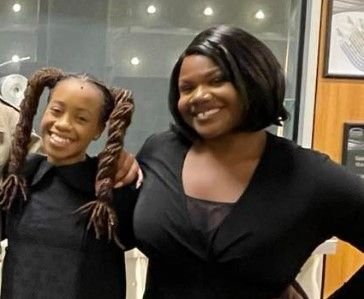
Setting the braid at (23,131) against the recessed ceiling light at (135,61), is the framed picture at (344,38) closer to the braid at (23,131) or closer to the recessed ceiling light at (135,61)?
the recessed ceiling light at (135,61)

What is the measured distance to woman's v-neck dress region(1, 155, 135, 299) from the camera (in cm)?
133

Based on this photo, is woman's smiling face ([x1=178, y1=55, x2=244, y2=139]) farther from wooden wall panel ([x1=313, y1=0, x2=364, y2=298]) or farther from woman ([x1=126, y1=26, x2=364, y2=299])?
wooden wall panel ([x1=313, y1=0, x2=364, y2=298])

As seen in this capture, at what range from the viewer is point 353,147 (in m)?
2.57

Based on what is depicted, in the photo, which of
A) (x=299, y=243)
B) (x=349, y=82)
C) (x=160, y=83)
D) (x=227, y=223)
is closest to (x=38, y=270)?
(x=227, y=223)

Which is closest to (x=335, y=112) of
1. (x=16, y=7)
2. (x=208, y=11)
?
(x=208, y=11)

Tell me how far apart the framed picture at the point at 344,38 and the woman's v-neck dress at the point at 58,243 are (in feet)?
4.54

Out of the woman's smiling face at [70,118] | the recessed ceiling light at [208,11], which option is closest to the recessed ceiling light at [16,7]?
the recessed ceiling light at [208,11]

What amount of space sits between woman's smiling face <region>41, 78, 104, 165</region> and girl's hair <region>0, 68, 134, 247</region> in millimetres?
20

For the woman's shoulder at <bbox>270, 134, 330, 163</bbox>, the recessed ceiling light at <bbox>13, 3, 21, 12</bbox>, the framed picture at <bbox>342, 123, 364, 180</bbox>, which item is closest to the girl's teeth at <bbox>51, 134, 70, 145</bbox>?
the woman's shoulder at <bbox>270, 134, 330, 163</bbox>

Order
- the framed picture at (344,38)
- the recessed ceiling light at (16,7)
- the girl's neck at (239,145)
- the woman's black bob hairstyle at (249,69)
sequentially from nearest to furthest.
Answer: the woman's black bob hairstyle at (249,69) < the girl's neck at (239,145) < the recessed ceiling light at (16,7) < the framed picture at (344,38)

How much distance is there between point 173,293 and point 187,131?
0.32m

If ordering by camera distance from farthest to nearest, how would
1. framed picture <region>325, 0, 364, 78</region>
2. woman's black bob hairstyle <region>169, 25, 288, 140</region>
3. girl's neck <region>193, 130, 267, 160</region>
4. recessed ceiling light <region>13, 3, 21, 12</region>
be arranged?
framed picture <region>325, 0, 364, 78</region>, recessed ceiling light <region>13, 3, 21, 12</region>, girl's neck <region>193, 130, 267, 160</region>, woman's black bob hairstyle <region>169, 25, 288, 140</region>

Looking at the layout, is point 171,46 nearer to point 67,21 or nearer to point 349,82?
point 67,21

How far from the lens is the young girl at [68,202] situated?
1.33 meters
